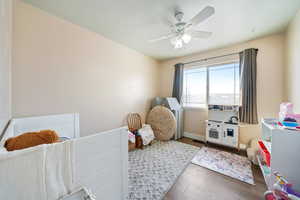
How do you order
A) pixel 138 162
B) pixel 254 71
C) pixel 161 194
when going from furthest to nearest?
pixel 254 71 → pixel 138 162 → pixel 161 194

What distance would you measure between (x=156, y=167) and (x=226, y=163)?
134 cm

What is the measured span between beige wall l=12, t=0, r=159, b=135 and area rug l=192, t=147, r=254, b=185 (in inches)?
80.6

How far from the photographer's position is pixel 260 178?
1711mm

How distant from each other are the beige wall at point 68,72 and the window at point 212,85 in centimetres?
179

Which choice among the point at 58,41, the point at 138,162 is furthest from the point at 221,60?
the point at 58,41

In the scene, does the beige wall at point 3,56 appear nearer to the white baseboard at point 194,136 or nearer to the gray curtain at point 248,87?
the white baseboard at point 194,136

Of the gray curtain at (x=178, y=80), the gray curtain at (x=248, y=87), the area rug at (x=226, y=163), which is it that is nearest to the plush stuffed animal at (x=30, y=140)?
the area rug at (x=226, y=163)

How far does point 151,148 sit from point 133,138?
541 millimetres

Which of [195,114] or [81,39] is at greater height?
[81,39]

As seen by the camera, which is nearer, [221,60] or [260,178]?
[260,178]

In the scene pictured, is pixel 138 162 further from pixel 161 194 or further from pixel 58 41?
pixel 58 41

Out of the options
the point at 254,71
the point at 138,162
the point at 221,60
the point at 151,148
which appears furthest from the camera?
the point at 221,60

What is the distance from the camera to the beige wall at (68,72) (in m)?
1.61

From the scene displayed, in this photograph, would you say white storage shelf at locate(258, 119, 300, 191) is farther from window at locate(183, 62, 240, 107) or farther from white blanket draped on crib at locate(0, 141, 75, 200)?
white blanket draped on crib at locate(0, 141, 75, 200)
